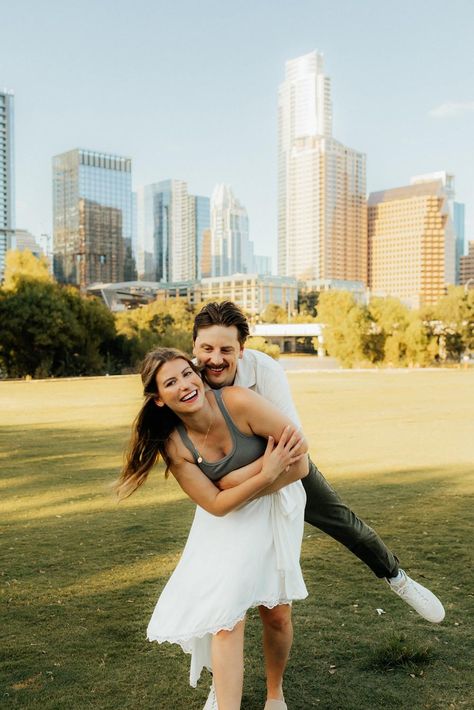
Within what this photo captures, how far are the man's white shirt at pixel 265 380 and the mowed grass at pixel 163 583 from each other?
1.11m

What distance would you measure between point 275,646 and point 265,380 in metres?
1.28

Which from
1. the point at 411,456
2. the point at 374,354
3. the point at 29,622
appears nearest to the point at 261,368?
the point at 29,622

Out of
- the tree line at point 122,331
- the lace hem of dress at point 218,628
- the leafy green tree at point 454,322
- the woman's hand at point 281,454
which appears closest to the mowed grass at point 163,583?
the lace hem of dress at point 218,628

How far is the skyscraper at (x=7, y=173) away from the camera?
179000mm

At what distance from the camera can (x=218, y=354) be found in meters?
3.46

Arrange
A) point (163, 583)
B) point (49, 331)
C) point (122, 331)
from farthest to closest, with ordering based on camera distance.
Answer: point (122, 331) → point (49, 331) → point (163, 583)

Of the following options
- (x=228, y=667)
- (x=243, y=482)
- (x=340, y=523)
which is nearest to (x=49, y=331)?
(x=340, y=523)

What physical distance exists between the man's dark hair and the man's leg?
0.85m

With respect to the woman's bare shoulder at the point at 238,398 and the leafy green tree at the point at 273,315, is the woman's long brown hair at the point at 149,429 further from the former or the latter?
the leafy green tree at the point at 273,315

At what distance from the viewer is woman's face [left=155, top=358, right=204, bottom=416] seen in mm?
3115

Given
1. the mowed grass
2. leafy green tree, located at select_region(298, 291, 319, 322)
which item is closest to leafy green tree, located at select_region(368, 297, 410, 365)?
the mowed grass

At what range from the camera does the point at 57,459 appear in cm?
1185

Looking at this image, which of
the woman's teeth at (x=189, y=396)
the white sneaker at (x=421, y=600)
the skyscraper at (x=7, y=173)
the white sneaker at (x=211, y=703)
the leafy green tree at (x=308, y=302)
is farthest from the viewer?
the skyscraper at (x=7, y=173)

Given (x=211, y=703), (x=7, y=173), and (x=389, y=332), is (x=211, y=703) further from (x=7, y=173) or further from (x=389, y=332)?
(x=7, y=173)
